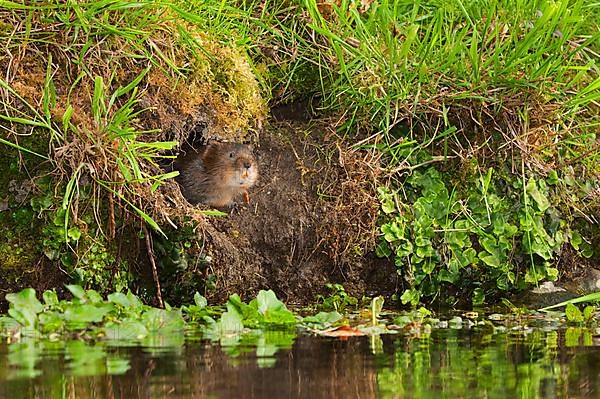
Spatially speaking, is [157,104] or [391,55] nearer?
[157,104]

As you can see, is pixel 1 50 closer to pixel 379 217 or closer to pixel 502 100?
pixel 379 217

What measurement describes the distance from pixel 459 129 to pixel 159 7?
1.87 m

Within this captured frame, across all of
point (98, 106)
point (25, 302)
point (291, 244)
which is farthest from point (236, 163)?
point (25, 302)

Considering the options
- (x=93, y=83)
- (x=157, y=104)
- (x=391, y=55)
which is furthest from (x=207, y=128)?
(x=391, y=55)

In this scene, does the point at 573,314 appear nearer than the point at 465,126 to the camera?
Yes

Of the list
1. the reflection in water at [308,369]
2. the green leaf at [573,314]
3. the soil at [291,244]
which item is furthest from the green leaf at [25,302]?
the green leaf at [573,314]

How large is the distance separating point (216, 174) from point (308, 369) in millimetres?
2423

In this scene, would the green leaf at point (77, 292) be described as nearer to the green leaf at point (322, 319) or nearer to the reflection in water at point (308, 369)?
the reflection in water at point (308, 369)

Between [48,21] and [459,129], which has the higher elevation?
[48,21]

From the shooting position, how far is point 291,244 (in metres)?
5.37

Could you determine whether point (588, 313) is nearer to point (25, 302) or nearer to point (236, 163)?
point (236, 163)

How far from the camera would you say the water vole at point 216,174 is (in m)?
5.36

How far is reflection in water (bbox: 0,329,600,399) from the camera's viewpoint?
2.77 m

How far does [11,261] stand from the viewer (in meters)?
4.66
